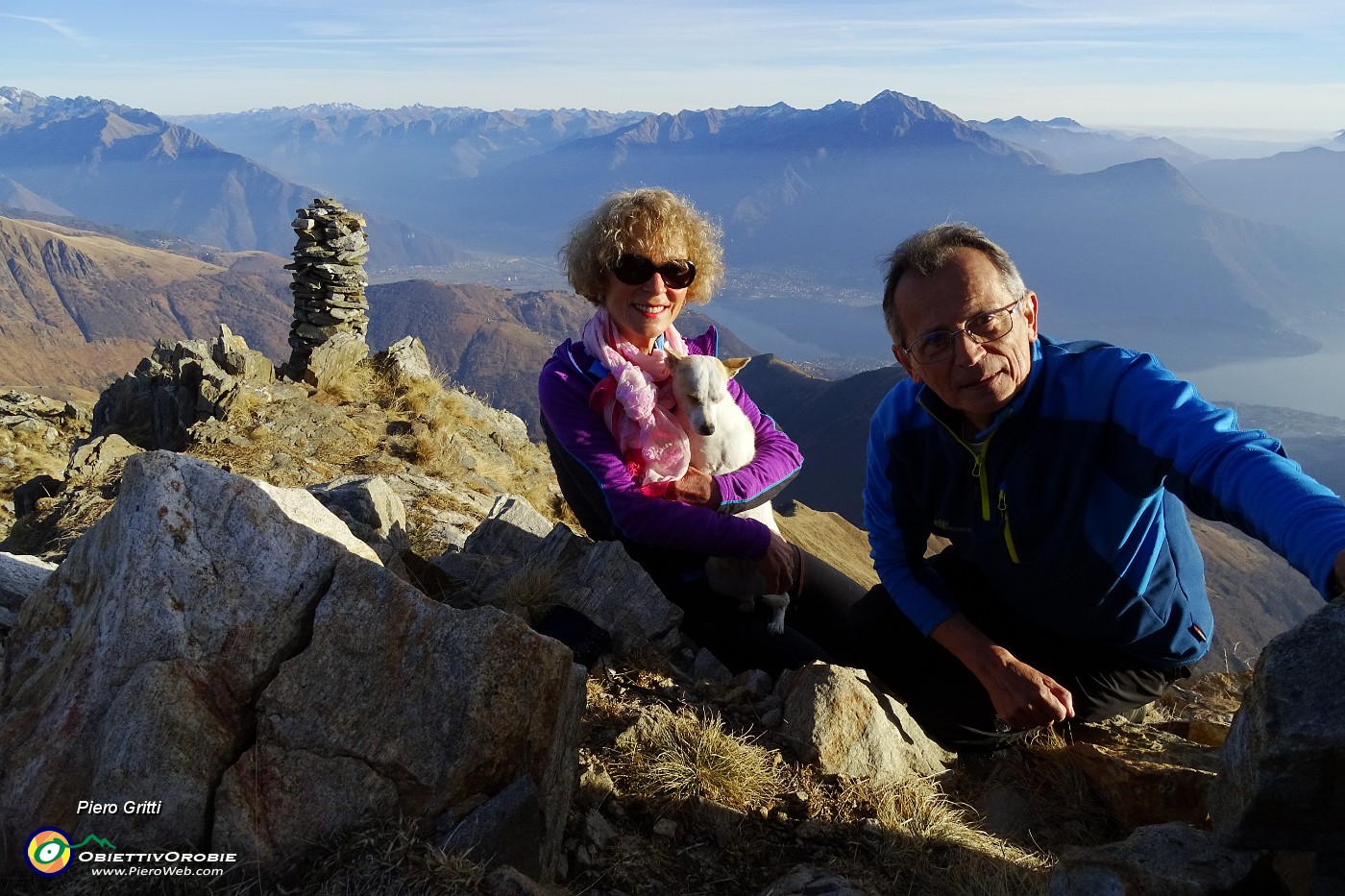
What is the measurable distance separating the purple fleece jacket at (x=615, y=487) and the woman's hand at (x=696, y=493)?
0.16 ft

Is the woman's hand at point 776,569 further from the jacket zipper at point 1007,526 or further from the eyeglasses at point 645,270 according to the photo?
the eyeglasses at point 645,270

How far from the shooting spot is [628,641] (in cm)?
464

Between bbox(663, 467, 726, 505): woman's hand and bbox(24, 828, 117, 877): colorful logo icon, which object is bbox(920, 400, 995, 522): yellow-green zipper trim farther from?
bbox(24, 828, 117, 877): colorful logo icon

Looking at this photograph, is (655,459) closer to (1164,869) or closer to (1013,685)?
(1013,685)

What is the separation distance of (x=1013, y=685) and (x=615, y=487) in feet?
7.75

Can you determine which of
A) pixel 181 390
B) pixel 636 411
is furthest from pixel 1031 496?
pixel 181 390

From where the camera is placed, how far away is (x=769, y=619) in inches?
194

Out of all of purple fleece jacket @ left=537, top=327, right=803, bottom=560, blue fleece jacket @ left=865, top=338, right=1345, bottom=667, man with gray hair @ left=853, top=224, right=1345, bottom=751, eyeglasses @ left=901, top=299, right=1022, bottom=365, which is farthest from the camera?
purple fleece jacket @ left=537, top=327, right=803, bottom=560

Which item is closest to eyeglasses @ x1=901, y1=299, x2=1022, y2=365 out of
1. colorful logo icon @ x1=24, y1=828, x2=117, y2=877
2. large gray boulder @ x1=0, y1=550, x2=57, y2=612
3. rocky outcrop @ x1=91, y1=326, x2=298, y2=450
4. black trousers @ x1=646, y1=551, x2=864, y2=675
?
black trousers @ x1=646, y1=551, x2=864, y2=675

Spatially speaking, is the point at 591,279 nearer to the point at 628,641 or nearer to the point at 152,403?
the point at 628,641

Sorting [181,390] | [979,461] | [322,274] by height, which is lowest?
[181,390]

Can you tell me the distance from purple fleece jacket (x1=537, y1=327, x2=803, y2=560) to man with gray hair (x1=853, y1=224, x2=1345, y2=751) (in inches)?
32.9

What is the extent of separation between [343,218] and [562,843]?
18.2m

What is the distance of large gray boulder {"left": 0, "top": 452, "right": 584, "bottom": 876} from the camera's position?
8.80ft
